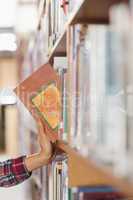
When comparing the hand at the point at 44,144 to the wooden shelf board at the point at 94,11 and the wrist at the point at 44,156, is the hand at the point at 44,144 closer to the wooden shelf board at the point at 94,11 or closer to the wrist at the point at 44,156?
the wrist at the point at 44,156

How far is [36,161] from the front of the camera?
5.46ft

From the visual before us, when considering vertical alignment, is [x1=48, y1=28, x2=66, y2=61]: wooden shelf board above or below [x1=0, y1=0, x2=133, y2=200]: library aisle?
above

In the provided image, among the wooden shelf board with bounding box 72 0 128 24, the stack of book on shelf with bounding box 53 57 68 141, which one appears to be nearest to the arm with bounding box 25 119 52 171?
the stack of book on shelf with bounding box 53 57 68 141

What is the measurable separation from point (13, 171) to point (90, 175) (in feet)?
3.00

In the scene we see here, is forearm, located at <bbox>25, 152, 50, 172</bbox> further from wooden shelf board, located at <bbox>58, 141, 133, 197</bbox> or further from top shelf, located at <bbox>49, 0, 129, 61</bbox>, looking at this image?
top shelf, located at <bbox>49, 0, 129, 61</bbox>

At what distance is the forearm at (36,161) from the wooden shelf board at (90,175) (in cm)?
60

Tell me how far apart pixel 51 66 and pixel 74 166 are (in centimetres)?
64

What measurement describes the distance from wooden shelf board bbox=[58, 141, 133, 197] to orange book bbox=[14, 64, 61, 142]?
1.64ft

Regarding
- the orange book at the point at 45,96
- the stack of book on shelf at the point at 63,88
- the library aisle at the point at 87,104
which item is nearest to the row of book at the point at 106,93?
the library aisle at the point at 87,104

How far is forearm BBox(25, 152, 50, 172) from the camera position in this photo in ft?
5.40

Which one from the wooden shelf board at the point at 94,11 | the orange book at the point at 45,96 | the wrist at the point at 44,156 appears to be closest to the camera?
the wooden shelf board at the point at 94,11

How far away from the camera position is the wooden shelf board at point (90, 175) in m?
0.61

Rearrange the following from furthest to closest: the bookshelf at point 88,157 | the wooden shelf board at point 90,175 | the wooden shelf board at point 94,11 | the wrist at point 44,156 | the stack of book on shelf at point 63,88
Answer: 1. the wrist at point 44,156
2. the stack of book on shelf at point 63,88
3. the wooden shelf board at point 94,11
4. the bookshelf at point 88,157
5. the wooden shelf board at point 90,175

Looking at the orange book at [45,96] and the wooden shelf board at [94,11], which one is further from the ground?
the wooden shelf board at [94,11]
